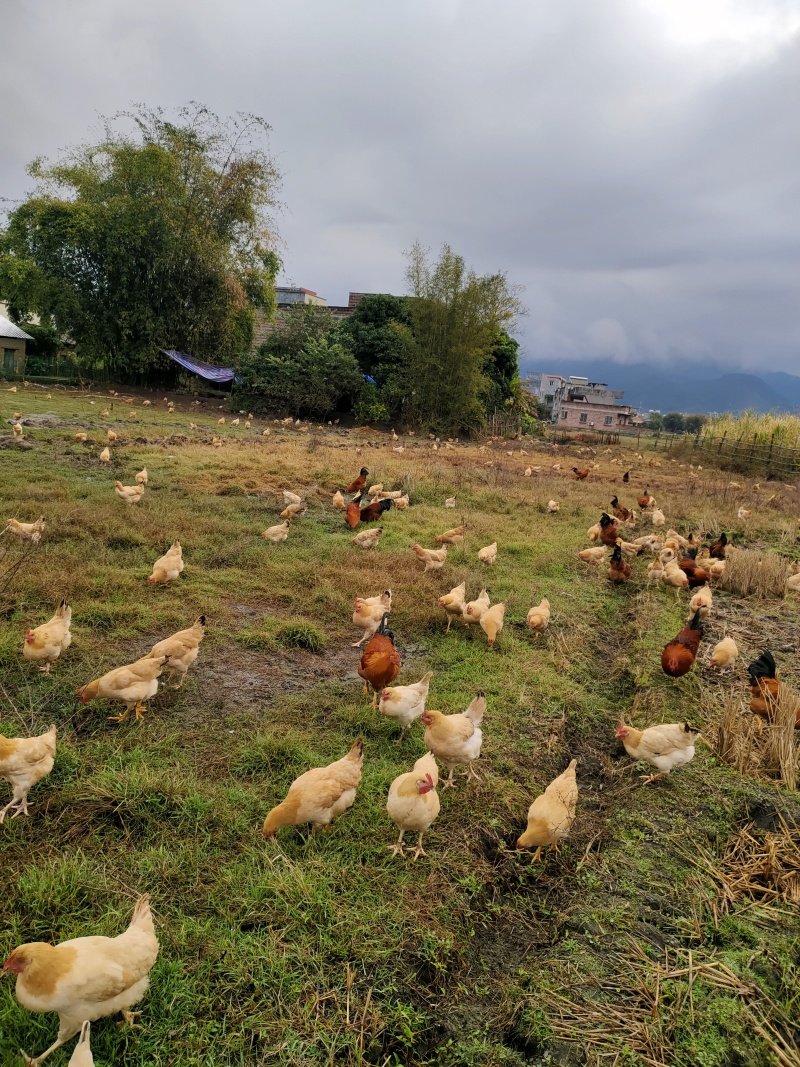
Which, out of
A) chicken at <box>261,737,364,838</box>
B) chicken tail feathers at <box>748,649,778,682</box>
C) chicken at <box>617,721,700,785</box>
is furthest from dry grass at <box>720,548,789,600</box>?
chicken at <box>261,737,364,838</box>

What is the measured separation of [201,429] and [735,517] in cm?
1639

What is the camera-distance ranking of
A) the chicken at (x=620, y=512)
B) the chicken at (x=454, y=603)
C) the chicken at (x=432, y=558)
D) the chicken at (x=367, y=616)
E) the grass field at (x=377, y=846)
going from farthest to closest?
the chicken at (x=620, y=512) → the chicken at (x=432, y=558) → the chicken at (x=454, y=603) → the chicken at (x=367, y=616) → the grass field at (x=377, y=846)

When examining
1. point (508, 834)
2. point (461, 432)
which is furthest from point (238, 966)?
point (461, 432)

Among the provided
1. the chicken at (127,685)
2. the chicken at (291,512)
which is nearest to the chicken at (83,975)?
the chicken at (127,685)

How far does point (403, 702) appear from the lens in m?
4.59

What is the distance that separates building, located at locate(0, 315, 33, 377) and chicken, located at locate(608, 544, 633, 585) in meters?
31.5

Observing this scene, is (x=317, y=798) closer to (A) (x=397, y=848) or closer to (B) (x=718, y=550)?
(A) (x=397, y=848)

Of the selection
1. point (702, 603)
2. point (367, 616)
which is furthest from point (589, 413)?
point (367, 616)

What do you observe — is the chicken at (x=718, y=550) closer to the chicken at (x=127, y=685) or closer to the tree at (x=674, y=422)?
the chicken at (x=127, y=685)

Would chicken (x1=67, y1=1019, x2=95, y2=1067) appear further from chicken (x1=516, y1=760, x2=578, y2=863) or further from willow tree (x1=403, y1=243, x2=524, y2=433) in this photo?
willow tree (x1=403, y1=243, x2=524, y2=433)

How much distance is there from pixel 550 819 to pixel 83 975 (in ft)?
8.18

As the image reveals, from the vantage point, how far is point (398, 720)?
4.84m

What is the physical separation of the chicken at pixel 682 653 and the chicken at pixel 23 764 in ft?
17.4

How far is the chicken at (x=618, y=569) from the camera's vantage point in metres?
9.58
